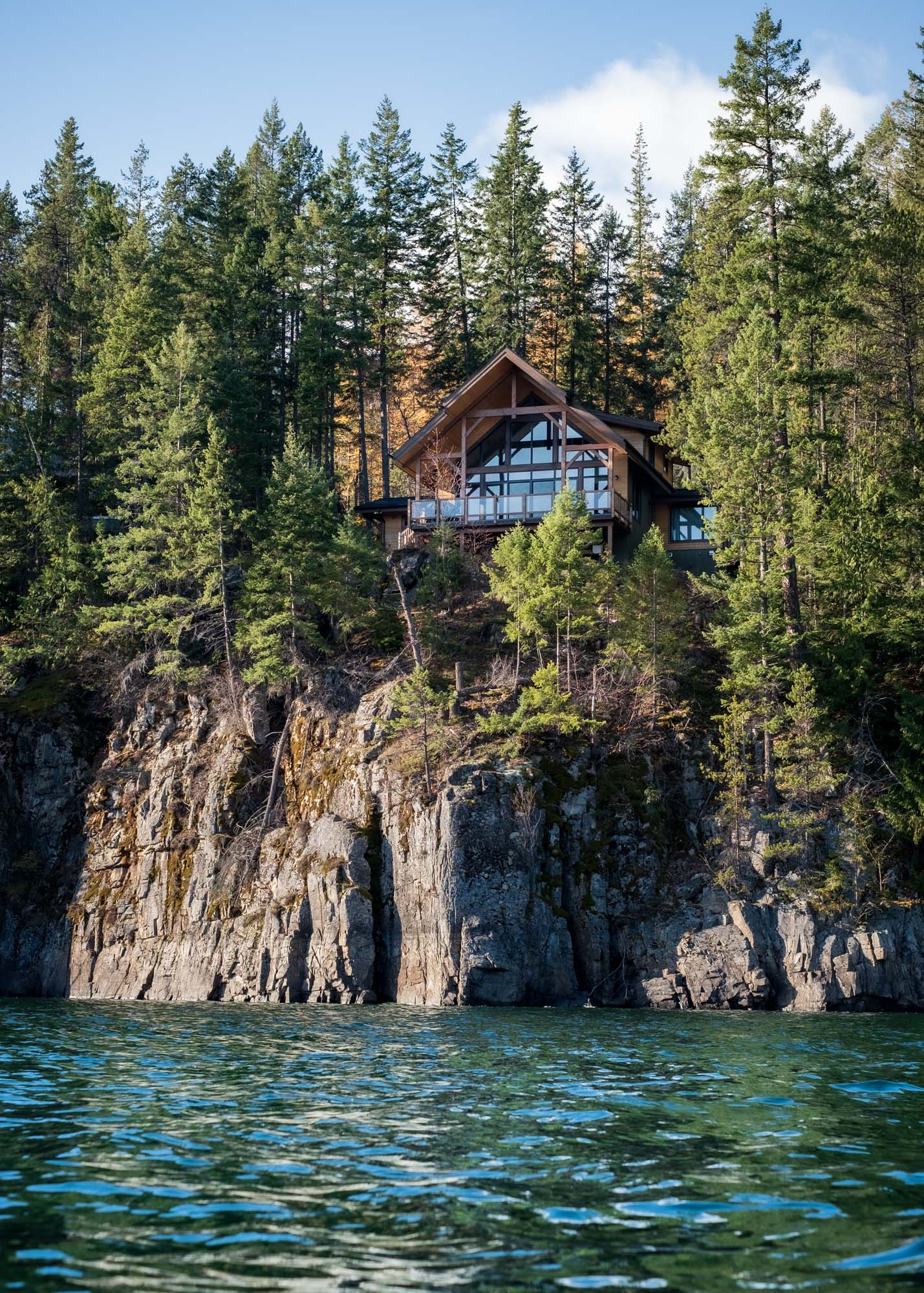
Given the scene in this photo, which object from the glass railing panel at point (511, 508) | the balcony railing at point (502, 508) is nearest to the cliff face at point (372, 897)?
the balcony railing at point (502, 508)

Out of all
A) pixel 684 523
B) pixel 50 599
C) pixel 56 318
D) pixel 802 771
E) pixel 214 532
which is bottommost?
pixel 802 771

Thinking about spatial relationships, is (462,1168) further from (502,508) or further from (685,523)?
(685,523)

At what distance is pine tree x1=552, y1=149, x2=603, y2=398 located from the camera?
5997 centimetres

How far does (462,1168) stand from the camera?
35.1ft

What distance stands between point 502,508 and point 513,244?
19483mm

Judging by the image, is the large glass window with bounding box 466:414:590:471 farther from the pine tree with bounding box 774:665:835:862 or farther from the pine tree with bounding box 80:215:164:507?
the pine tree with bounding box 774:665:835:862

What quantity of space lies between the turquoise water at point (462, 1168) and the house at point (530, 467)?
95.8 feet

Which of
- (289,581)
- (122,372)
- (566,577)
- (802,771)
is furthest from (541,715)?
(122,372)

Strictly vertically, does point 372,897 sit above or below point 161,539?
below

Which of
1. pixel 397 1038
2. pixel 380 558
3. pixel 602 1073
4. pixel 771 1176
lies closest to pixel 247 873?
pixel 380 558

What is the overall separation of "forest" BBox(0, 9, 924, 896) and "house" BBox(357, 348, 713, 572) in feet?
9.41

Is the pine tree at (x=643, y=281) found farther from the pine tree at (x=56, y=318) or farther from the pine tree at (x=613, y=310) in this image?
the pine tree at (x=56, y=318)

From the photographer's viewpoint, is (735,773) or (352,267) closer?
(735,773)

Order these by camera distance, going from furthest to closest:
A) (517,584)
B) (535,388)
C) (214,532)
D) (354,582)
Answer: (535,388), (214,532), (354,582), (517,584)
